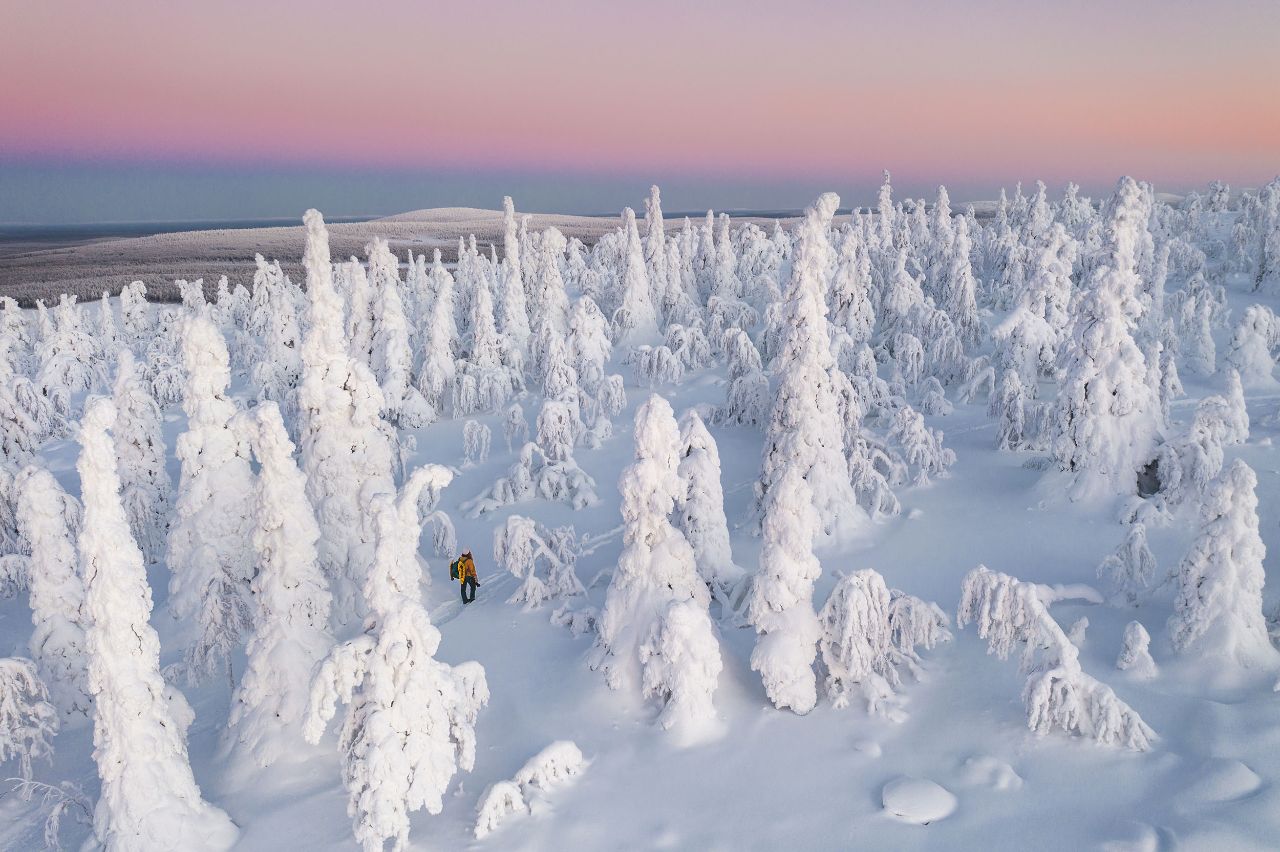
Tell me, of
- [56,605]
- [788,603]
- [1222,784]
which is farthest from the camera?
[56,605]

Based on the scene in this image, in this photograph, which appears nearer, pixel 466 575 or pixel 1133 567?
pixel 1133 567

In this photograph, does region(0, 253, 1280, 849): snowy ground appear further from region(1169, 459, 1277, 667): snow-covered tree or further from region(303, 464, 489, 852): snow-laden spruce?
region(303, 464, 489, 852): snow-laden spruce

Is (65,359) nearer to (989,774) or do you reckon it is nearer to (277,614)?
(277,614)

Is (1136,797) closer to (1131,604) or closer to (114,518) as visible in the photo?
(1131,604)

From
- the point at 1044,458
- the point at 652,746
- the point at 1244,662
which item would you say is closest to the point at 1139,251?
the point at 1044,458

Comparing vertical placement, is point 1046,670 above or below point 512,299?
below

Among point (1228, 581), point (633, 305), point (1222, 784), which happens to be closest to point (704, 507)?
point (1228, 581)

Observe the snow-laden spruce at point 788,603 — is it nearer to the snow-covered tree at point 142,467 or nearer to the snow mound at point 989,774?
the snow mound at point 989,774
